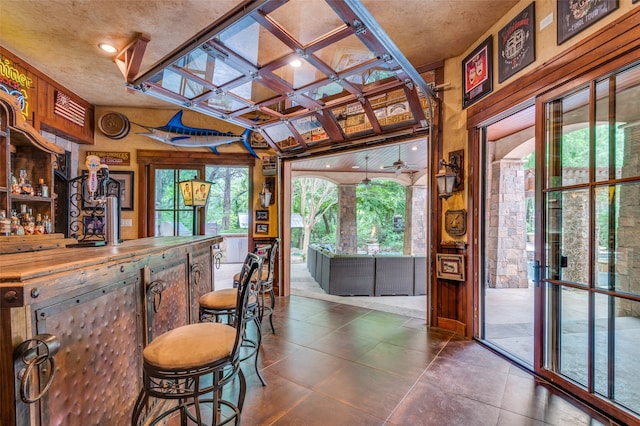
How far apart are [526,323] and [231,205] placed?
8.90 metres

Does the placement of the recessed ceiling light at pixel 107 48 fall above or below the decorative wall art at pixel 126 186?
above

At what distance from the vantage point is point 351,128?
379 centimetres

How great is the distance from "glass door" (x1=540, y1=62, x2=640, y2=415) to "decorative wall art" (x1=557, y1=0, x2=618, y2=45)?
0.37 m

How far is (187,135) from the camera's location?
4488 mm

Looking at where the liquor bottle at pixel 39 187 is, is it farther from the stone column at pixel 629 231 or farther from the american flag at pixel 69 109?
the stone column at pixel 629 231

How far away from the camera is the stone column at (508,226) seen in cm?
543

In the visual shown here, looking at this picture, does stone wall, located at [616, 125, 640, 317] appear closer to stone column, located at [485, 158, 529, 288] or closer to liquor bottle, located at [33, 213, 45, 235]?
stone column, located at [485, 158, 529, 288]

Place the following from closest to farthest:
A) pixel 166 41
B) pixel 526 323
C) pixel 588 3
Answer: pixel 588 3 < pixel 166 41 < pixel 526 323

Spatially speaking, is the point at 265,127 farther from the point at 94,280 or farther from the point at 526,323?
the point at 526,323

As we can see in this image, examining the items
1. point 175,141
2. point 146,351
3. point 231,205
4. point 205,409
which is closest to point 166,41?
point 175,141

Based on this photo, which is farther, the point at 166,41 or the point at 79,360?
the point at 166,41

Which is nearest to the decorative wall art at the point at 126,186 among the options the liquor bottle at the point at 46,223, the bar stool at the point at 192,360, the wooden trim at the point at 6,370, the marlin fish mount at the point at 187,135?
the marlin fish mount at the point at 187,135

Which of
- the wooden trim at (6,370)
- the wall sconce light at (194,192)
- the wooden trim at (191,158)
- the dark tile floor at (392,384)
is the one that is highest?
the wooden trim at (191,158)

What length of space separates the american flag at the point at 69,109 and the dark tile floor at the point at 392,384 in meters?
3.81
